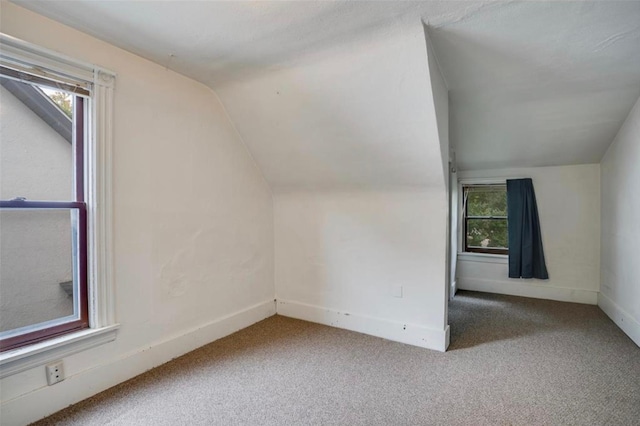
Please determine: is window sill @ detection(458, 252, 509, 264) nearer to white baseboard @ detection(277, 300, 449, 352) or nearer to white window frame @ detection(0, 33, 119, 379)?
white baseboard @ detection(277, 300, 449, 352)

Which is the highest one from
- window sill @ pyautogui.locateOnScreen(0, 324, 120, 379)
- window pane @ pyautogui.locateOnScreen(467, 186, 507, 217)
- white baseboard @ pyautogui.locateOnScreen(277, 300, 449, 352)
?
window pane @ pyautogui.locateOnScreen(467, 186, 507, 217)

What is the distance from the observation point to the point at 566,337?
9.63 feet

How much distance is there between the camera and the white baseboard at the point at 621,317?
110 inches

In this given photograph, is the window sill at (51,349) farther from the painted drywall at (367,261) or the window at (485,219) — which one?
the window at (485,219)

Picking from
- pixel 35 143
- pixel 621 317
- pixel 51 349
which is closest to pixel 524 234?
pixel 621 317

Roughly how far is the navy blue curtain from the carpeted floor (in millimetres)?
1113

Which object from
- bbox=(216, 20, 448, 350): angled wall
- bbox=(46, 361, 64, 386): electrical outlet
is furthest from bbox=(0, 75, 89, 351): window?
bbox=(216, 20, 448, 350): angled wall

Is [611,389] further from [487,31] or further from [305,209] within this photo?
[305,209]

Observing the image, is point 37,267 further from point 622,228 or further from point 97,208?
point 622,228

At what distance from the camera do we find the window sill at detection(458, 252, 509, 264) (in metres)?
4.48

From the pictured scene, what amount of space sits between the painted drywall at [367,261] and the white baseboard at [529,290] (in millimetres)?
2207

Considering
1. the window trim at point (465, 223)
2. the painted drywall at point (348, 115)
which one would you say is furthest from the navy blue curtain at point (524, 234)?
the painted drywall at point (348, 115)

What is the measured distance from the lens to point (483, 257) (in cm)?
461

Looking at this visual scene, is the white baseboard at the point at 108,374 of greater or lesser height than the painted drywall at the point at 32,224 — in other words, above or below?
below
